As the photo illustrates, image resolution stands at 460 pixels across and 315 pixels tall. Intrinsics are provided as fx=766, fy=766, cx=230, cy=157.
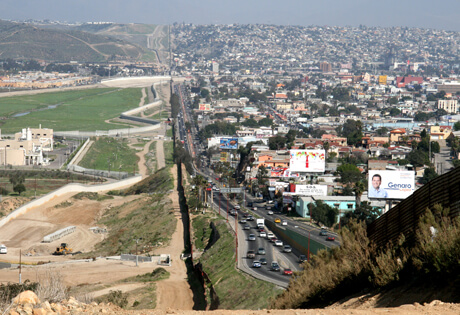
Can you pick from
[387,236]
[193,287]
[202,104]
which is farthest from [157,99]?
[387,236]

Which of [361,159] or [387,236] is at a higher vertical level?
[387,236]

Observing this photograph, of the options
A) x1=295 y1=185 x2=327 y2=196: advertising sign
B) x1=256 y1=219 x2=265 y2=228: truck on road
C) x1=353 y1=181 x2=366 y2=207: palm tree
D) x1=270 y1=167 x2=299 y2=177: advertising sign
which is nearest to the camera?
x1=256 y1=219 x2=265 y2=228: truck on road

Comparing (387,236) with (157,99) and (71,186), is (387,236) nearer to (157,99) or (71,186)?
(71,186)

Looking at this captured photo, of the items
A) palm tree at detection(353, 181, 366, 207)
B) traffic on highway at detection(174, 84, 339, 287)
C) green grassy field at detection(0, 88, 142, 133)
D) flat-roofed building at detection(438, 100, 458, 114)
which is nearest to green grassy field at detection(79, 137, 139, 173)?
traffic on highway at detection(174, 84, 339, 287)

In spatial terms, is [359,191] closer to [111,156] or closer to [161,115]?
[111,156]

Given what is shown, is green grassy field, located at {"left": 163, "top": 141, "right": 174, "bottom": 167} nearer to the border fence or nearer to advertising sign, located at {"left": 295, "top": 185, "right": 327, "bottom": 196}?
advertising sign, located at {"left": 295, "top": 185, "right": 327, "bottom": 196}
